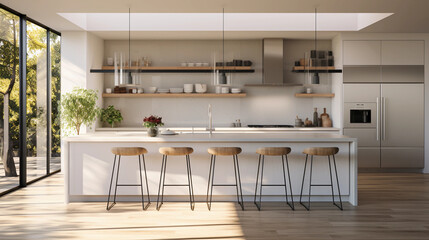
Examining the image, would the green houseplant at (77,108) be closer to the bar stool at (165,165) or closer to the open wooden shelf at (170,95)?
the open wooden shelf at (170,95)

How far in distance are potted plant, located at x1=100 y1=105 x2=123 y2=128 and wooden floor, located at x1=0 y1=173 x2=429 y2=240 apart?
2.39 metres

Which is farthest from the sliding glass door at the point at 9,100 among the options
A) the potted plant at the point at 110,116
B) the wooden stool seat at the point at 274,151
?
the wooden stool seat at the point at 274,151

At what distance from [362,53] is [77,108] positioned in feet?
17.2

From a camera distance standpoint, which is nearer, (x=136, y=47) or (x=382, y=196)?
(x=382, y=196)

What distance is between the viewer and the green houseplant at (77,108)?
7328 millimetres

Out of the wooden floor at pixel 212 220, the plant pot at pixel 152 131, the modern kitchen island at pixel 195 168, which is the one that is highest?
the plant pot at pixel 152 131

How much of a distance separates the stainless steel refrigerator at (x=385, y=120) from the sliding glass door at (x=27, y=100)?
17.5ft

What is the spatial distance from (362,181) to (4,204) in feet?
17.7

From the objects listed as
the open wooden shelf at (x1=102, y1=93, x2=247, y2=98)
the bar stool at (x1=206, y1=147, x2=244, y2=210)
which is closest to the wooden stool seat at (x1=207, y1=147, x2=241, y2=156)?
the bar stool at (x1=206, y1=147, x2=244, y2=210)

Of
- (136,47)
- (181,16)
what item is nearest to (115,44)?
(136,47)

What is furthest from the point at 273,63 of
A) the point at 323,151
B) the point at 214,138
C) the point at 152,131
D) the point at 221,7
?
the point at 152,131

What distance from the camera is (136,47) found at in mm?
8906

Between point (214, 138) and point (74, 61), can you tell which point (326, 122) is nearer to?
point (214, 138)

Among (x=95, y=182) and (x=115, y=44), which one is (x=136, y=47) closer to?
(x=115, y=44)
